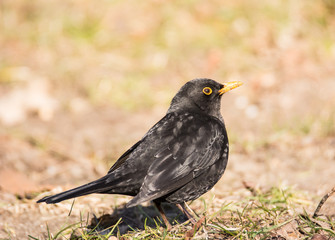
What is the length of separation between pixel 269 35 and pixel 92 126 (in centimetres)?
400

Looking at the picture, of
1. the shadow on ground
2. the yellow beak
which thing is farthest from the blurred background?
the yellow beak

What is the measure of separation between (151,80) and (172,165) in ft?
15.9

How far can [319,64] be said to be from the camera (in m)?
8.34

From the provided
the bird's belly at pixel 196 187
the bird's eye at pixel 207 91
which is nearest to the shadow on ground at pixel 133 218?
the bird's belly at pixel 196 187

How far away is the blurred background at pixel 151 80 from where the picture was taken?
20.0 feet

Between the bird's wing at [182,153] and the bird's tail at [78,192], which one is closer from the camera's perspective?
the bird's tail at [78,192]

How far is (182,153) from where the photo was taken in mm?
3861

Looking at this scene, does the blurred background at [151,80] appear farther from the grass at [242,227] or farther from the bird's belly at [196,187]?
the bird's belly at [196,187]

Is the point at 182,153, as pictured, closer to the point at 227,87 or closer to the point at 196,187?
the point at 196,187

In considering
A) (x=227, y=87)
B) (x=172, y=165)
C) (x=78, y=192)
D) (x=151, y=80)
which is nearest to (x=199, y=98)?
(x=227, y=87)

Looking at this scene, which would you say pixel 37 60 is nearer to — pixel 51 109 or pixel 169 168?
pixel 51 109

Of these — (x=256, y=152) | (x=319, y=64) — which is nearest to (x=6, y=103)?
(x=256, y=152)

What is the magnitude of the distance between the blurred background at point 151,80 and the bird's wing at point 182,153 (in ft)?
3.72

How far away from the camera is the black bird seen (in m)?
3.59
